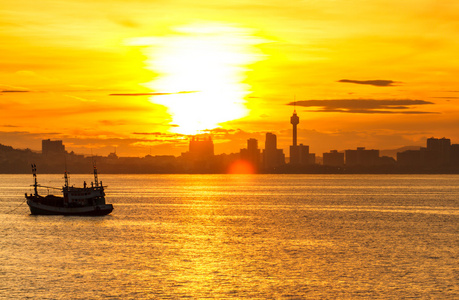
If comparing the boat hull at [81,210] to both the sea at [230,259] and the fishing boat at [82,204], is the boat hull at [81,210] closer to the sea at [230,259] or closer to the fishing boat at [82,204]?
the fishing boat at [82,204]

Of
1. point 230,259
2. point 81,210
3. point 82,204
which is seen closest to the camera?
point 230,259

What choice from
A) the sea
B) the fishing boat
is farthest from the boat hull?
the sea

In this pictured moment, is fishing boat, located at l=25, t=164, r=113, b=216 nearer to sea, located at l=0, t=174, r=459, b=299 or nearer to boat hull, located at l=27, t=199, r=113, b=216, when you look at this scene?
boat hull, located at l=27, t=199, r=113, b=216

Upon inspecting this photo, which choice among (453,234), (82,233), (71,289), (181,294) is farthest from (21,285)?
(453,234)

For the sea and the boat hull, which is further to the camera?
the boat hull

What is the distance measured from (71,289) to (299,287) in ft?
80.6

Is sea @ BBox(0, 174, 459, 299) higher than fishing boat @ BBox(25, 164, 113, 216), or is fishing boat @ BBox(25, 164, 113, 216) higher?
fishing boat @ BBox(25, 164, 113, 216)

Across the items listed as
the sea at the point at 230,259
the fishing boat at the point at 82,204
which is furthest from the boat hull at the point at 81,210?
the sea at the point at 230,259

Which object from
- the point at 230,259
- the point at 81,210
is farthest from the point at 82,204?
the point at 230,259

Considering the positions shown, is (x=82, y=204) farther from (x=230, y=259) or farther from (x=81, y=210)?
(x=230, y=259)

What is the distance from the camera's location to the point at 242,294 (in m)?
63.7

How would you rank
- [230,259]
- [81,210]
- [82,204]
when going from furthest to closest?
[82,204]
[81,210]
[230,259]

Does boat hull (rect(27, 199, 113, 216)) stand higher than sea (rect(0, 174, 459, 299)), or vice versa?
boat hull (rect(27, 199, 113, 216))

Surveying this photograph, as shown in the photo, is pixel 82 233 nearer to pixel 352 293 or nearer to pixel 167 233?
pixel 167 233
